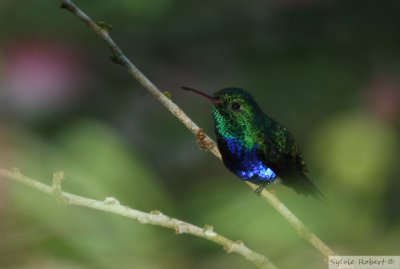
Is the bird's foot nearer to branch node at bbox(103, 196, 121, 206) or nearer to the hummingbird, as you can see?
the hummingbird

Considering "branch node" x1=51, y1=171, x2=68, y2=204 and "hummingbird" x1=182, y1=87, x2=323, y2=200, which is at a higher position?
"hummingbird" x1=182, y1=87, x2=323, y2=200

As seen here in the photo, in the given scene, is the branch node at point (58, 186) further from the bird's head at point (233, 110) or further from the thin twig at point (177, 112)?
the bird's head at point (233, 110)

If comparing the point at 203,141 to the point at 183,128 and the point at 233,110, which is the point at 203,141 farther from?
the point at 183,128

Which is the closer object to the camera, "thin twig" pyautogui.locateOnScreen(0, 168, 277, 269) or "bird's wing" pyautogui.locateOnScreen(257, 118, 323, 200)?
"thin twig" pyautogui.locateOnScreen(0, 168, 277, 269)

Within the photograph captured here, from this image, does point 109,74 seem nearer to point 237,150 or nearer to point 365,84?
point 365,84

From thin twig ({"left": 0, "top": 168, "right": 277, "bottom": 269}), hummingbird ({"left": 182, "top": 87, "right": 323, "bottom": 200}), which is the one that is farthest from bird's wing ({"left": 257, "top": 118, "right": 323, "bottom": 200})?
thin twig ({"left": 0, "top": 168, "right": 277, "bottom": 269})

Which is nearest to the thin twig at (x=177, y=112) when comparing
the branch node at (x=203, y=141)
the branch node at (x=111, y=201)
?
the branch node at (x=203, y=141)

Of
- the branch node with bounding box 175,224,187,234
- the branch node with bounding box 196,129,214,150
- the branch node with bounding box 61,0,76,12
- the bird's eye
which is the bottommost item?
the branch node with bounding box 175,224,187,234
